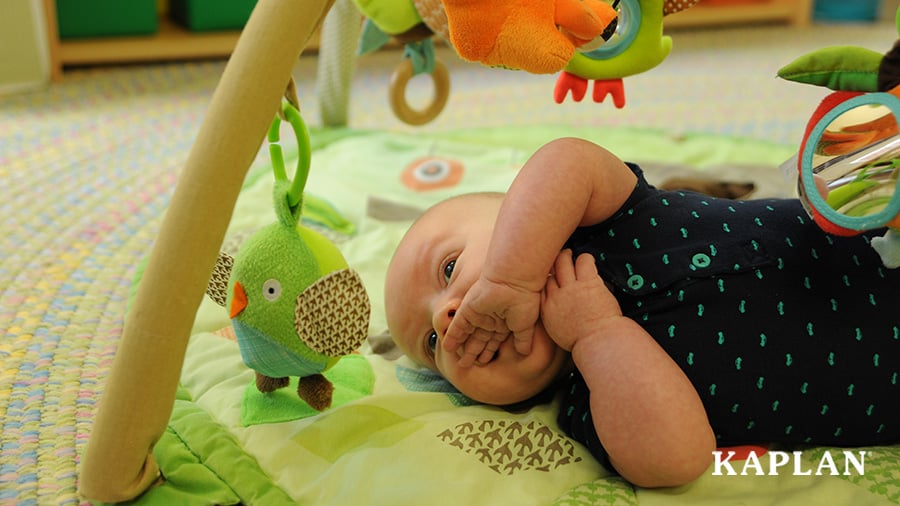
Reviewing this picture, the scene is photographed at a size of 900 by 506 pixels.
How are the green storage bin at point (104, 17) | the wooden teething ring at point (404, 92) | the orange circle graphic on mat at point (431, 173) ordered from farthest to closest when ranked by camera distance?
the green storage bin at point (104, 17)
the orange circle graphic on mat at point (431, 173)
the wooden teething ring at point (404, 92)

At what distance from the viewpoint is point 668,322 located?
663 mm

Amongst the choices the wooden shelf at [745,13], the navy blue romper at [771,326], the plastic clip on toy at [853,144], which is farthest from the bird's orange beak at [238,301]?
the wooden shelf at [745,13]

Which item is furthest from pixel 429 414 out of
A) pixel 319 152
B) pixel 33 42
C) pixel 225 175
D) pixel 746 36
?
pixel 746 36

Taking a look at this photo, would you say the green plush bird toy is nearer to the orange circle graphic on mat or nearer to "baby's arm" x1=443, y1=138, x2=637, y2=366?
"baby's arm" x1=443, y1=138, x2=637, y2=366

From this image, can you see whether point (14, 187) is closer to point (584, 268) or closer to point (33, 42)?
point (33, 42)

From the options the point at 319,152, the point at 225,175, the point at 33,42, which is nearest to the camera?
the point at 225,175

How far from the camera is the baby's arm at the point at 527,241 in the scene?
0.65 m

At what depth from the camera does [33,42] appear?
1.75 m

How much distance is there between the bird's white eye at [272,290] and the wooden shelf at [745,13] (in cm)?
215

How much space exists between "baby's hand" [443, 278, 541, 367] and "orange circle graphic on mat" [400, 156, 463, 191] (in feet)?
1.79

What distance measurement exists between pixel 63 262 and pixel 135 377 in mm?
539

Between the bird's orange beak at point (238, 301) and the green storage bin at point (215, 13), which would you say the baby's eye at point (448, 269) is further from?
the green storage bin at point (215, 13)

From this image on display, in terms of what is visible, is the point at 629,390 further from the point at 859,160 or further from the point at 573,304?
the point at 859,160

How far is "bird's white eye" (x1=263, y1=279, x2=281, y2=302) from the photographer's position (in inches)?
24.5
